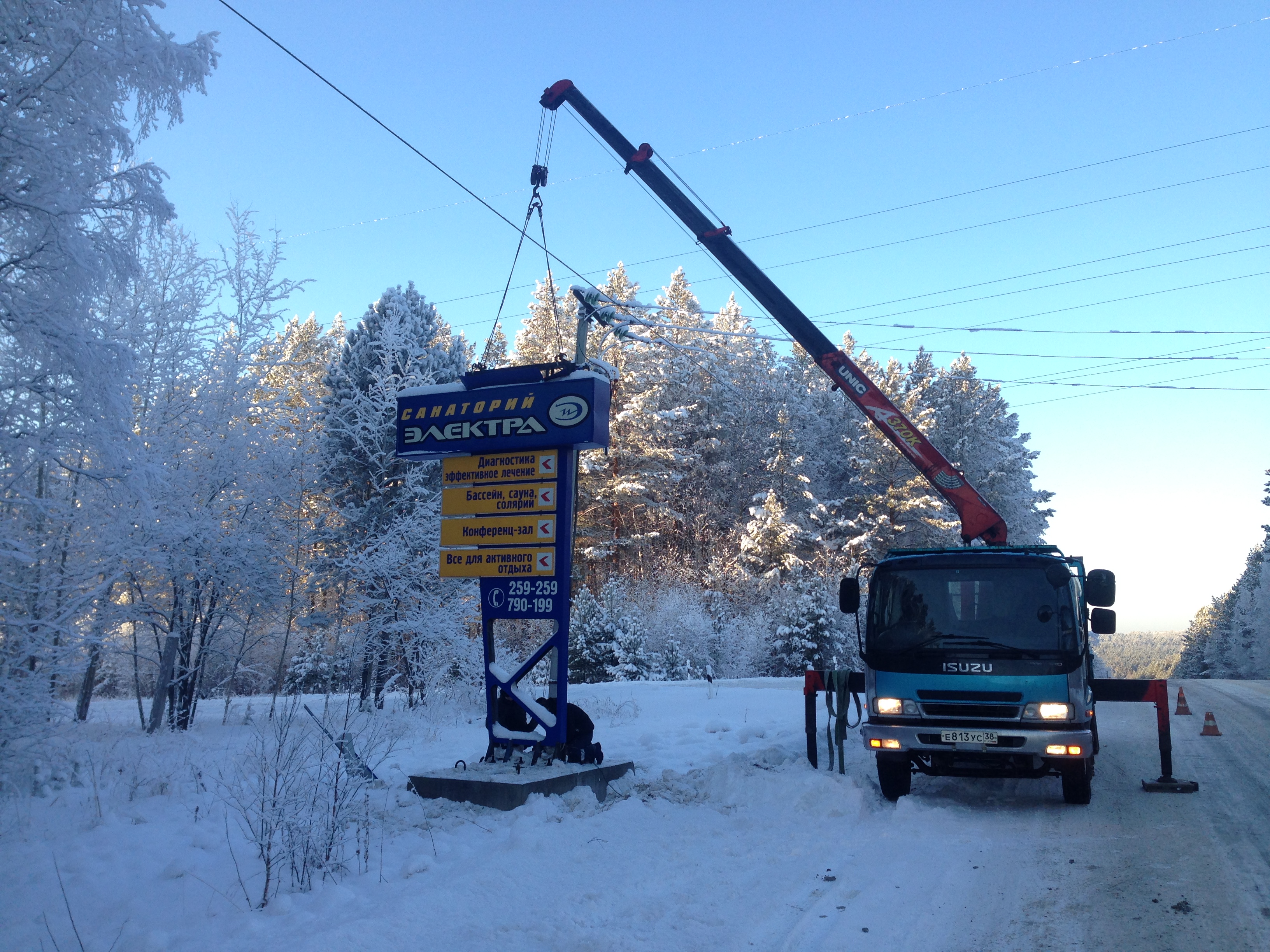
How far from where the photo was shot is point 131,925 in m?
4.68

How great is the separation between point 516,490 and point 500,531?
19.3 inches

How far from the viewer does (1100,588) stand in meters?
8.52

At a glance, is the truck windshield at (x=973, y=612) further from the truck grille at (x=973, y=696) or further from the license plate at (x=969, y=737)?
the license plate at (x=969, y=737)

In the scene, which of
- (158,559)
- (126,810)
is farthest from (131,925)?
(158,559)

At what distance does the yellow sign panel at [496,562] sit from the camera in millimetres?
9109

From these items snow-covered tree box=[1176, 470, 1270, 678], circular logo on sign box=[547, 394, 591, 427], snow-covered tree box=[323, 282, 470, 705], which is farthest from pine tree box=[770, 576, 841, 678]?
snow-covered tree box=[1176, 470, 1270, 678]

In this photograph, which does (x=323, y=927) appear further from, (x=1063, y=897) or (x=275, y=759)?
(x=1063, y=897)

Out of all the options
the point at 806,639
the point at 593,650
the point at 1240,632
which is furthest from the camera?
the point at 1240,632

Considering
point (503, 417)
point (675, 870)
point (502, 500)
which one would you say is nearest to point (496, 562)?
point (502, 500)

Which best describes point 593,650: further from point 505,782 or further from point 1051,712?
point 1051,712

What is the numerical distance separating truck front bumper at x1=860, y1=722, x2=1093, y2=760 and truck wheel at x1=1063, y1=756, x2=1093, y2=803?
11 centimetres

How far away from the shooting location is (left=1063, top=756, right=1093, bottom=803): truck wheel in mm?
7938

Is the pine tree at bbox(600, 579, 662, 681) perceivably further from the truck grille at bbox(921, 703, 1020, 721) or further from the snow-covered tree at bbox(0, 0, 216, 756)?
the snow-covered tree at bbox(0, 0, 216, 756)

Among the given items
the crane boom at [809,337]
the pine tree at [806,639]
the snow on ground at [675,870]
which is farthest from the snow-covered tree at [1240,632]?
the snow on ground at [675,870]
